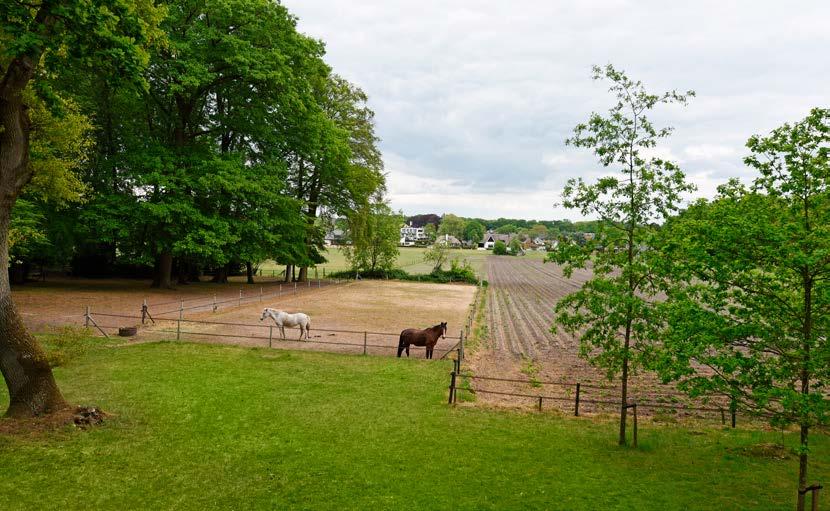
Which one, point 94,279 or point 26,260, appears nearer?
point 26,260

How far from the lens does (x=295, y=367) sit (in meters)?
16.6

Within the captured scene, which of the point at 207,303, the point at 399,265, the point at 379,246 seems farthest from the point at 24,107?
the point at 399,265

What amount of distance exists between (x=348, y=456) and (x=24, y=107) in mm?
10539

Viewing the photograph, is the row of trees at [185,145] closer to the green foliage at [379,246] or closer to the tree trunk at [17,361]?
the tree trunk at [17,361]

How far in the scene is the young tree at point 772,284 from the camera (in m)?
7.09

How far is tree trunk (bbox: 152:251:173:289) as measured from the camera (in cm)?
3550

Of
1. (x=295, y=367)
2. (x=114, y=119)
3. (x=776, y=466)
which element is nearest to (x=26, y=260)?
(x=114, y=119)

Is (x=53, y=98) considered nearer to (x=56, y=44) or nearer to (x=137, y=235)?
(x=56, y=44)

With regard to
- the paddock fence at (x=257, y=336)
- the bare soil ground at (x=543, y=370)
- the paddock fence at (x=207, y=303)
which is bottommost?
the bare soil ground at (x=543, y=370)

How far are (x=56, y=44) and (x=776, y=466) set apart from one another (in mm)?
17581

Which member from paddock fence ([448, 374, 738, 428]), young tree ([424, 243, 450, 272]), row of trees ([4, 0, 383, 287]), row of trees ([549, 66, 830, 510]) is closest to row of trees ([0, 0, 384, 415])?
row of trees ([4, 0, 383, 287])

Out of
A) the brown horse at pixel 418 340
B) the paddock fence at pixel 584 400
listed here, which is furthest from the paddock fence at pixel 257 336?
the paddock fence at pixel 584 400

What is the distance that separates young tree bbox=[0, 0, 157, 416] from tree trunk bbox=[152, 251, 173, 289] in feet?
87.7

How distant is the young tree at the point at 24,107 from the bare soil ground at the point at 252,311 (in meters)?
9.63
